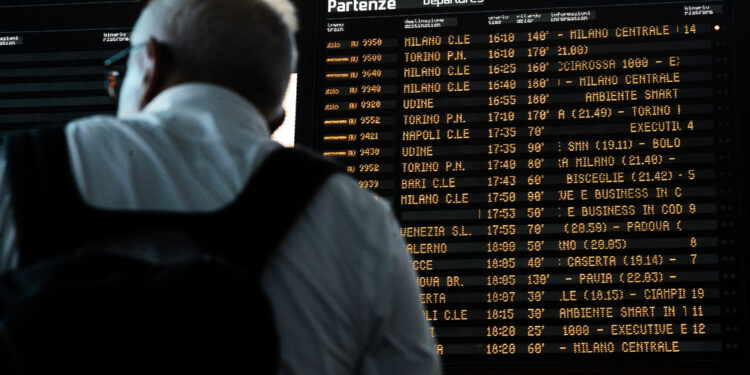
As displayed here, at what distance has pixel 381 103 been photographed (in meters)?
3.01

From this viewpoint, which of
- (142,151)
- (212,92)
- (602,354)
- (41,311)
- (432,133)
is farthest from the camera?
(432,133)

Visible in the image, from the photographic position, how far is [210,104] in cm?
101

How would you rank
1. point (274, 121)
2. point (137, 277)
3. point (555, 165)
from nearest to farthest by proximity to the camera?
point (137, 277) < point (274, 121) < point (555, 165)

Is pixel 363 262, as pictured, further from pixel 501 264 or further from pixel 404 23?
pixel 404 23

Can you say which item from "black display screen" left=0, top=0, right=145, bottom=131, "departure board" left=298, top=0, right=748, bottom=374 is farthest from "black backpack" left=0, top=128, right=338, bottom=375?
"black display screen" left=0, top=0, right=145, bottom=131

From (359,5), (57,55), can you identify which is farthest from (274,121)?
(57,55)

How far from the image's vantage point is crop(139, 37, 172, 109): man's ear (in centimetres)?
106

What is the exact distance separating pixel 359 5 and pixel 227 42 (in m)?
2.09

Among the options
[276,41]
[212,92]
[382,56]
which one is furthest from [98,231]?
[382,56]

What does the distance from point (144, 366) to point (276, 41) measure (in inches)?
18.5

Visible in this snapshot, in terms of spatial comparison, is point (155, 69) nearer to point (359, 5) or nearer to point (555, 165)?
point (555, 165)

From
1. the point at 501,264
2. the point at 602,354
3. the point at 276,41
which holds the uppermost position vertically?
the point at 276,41

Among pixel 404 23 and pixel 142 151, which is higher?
pixel 404 23

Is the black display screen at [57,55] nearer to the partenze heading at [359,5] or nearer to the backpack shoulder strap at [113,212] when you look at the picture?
the partenze heading at [359,5]
